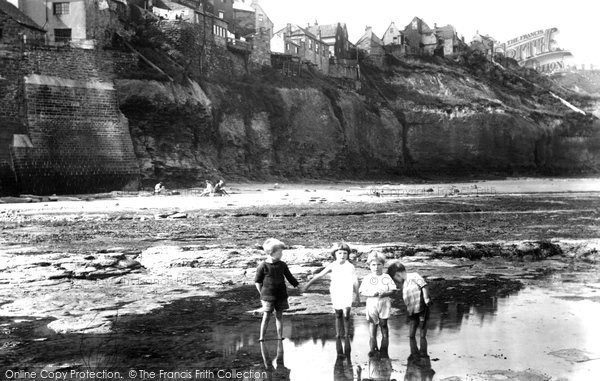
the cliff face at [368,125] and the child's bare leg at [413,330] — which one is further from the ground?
the cliff face at [368,125]

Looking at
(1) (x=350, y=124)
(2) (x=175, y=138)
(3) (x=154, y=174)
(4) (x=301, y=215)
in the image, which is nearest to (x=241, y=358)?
(4) (x=301, y=215)

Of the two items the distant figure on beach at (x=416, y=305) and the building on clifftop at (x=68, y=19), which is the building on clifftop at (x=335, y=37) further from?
the distant figure on beach at (x=416, y=305)

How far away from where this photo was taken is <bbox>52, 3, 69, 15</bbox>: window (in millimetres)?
45531

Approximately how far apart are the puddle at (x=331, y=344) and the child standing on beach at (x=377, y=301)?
186mm

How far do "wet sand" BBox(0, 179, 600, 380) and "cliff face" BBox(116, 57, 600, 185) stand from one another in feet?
93.9

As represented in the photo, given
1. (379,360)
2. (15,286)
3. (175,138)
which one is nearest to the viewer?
(379,360)

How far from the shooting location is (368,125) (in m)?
76.4

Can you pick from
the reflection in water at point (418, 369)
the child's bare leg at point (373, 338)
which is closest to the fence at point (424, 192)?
the child's bare leg at point (373, 338)

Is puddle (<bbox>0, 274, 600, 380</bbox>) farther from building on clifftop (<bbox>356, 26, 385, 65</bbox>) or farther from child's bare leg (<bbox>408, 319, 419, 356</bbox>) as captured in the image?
building on clifftop (<bbox>356, 26, 385, 65</bbox>)

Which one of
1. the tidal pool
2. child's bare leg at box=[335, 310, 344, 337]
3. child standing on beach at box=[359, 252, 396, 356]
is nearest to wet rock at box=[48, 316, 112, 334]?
the tidal pool

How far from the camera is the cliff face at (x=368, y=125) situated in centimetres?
4909

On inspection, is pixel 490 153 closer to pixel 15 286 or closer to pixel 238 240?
pixel 238 240

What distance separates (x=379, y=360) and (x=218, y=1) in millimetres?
71910

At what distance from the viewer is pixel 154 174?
149 feet
